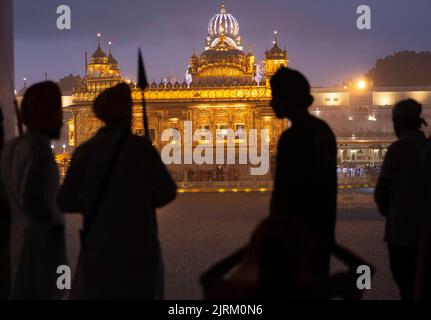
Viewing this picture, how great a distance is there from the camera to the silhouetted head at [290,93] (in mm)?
4793

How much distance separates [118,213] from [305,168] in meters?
1.13

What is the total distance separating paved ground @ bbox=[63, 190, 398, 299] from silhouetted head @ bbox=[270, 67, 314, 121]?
10.2 ft

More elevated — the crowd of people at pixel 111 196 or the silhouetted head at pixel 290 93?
the silhouetted head at pixel 290 93

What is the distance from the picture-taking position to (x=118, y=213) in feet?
15.0

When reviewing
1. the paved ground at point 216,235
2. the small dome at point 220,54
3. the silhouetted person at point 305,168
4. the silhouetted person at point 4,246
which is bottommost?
the paved ground at point 216,235

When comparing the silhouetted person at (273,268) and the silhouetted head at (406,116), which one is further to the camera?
the silhouetted head at (406,116)

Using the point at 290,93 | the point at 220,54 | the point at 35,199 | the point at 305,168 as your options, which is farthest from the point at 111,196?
the point at 220,54

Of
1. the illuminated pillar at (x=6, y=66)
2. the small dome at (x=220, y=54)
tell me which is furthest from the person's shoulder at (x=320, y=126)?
the small dome at (x=220, y=54)

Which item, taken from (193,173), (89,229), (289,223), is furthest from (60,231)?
(193,173)

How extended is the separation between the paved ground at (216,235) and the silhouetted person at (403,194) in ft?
7.07

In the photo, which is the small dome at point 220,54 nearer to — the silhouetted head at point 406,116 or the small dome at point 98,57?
the small dome at point 98,57

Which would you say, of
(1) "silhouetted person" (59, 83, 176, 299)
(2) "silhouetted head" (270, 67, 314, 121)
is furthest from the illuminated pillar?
(2) "silhouetted head" (270, 67, 314, 121)

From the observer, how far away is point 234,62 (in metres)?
39.1

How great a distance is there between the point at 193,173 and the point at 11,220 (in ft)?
95.1
